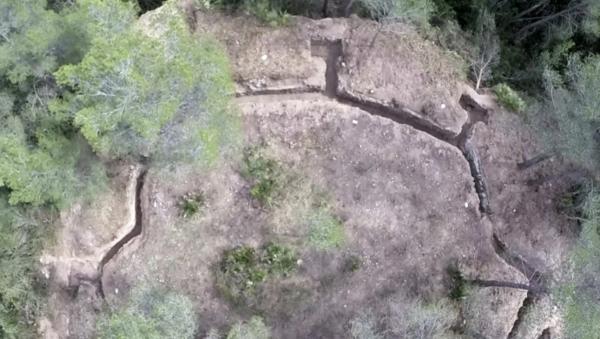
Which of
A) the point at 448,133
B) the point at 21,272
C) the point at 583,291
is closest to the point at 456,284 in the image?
the point at 583,291

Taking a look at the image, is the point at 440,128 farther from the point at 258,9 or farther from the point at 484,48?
the point at 258,9

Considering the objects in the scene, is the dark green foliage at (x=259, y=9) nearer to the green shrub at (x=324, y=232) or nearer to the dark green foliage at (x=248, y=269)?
the green shrub at (x=324, y=232)

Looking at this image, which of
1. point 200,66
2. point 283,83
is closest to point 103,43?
point 200,66

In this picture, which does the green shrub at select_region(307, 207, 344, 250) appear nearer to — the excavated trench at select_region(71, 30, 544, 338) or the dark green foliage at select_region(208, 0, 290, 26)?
the excavated trench at select_region(71, 30, 544, 338)

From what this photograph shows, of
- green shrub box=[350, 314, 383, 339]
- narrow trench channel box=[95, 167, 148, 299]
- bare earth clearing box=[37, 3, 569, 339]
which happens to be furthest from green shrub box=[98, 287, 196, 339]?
green shrub box=[350, 314, 383, 339]

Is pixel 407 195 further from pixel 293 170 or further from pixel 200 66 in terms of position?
pixel 200 66

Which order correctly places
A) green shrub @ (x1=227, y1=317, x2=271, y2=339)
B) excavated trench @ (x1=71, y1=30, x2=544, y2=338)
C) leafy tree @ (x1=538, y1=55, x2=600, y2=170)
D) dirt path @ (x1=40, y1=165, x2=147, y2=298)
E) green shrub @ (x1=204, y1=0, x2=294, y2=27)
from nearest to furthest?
leafy tree @ (x1=538, y1=55, x2=600, y2=170) < green shrub @ (x1=227, y1=317, x2=271, y2=339) < dirt path @ (x1=40, y1=165, x2=147, y2=298) < green shrub @ (x1=204, y1=0, x2=294, y2=27) < excavated trench @ (x1=71, y1=30, x2=544, y2=338)

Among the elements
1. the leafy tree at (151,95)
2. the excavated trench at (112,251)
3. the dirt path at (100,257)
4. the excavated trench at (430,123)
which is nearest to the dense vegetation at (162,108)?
the leafy tree at (151,95)
